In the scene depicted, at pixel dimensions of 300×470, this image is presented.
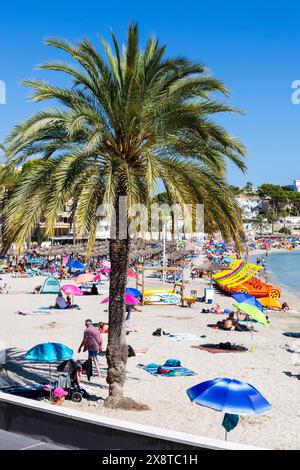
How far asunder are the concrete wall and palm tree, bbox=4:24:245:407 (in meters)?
3.35

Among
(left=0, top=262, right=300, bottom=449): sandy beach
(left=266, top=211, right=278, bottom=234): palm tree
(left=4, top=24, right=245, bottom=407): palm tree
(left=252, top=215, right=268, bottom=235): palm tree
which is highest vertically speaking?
(left=266, top=211, right=278, bottom=234): palm tree

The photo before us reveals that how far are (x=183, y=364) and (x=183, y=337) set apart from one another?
348 cm

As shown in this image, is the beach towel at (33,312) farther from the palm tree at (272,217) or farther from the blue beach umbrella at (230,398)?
the palm tree at (272,217)

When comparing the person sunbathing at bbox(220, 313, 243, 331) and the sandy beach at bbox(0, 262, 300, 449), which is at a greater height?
the person sunbathing at bbox(220, 313, 243, 331)

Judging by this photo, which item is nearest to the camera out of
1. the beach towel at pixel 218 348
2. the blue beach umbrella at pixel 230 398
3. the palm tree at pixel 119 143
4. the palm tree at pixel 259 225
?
the blue beach umbrella at pixel 230 398

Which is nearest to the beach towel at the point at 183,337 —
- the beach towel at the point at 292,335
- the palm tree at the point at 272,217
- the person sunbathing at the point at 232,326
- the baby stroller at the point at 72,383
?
the person sunbathing at the point at 232,326

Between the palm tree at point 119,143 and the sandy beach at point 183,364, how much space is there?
4.99 feet

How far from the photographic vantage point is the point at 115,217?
9.77 metres

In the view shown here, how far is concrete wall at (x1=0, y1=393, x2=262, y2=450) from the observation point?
17.7 ft

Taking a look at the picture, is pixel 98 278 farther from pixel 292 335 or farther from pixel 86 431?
pixel 86 431

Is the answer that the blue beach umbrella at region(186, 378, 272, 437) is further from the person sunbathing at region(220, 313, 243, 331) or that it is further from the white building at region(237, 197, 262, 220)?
the white building at region(237, 197, 262, 220)

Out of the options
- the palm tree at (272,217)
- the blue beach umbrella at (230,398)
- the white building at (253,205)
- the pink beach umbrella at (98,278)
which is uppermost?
the white building at (253,205)

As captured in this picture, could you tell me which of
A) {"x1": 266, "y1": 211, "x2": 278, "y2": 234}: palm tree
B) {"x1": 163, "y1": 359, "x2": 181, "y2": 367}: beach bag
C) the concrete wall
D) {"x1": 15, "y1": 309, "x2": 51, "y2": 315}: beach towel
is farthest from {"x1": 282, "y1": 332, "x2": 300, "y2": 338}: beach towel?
{"x1": 266, "y1": 211, "x2": 278, "y2": 234}: palm tree

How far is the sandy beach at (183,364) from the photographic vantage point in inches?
387
